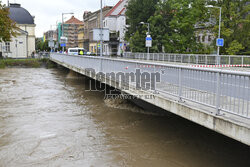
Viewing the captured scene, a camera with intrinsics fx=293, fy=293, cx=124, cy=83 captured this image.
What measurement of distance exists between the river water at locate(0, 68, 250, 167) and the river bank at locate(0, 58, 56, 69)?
33.0 m

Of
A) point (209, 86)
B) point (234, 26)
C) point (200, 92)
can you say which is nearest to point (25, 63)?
point (234, 26)

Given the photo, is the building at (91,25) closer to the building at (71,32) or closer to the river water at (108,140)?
the building at (71,32)

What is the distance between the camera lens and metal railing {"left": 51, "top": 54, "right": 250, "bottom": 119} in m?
5.74

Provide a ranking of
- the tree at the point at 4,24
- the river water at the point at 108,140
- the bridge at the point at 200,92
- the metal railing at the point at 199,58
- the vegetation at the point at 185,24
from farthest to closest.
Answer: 1. the tree at the point at 4,24
2. the vegetation at the point at 185,24
3. the metal railing at the point at 199,58
4. the river water at the point at 108,140
5. the bridge at the point at 200,92

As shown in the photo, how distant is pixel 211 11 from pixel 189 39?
595cm

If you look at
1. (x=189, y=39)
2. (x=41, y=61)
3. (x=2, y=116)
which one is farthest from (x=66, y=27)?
(x=2, y=116)

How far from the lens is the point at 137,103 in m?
13.4

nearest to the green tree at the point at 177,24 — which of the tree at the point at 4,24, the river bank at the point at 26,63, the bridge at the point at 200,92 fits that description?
the river bank at the point at 26,63

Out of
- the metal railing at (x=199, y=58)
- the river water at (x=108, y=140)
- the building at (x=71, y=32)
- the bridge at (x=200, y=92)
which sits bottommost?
the river water at (x=108, y=140)

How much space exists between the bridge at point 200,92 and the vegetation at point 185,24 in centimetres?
2377

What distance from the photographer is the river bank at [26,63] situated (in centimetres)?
4453

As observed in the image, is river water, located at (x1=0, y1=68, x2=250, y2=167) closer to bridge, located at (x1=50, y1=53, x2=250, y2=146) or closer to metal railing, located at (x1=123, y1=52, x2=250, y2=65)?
bridge, located at (x1=50, y1=53, x2=250, y2=146)

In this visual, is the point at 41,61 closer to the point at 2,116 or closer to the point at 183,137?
the point at 2,116

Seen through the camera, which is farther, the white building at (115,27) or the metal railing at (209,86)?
the white building at (115,27)
